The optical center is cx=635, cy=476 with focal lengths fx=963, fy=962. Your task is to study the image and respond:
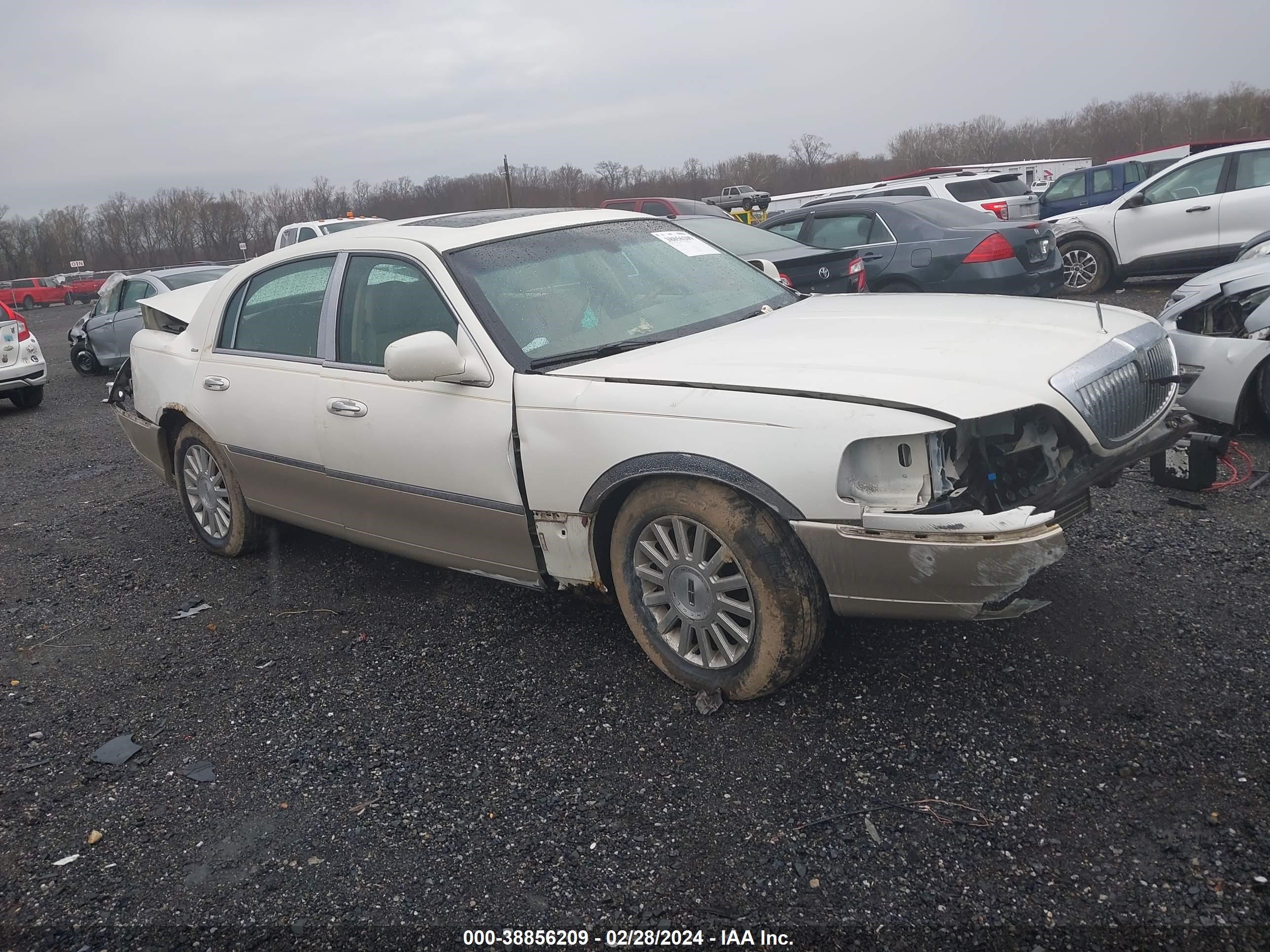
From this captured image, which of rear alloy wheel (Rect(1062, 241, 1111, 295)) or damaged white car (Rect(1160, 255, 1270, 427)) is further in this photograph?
rear alloy wheel (Rect(1062, 241, 1111, 295))

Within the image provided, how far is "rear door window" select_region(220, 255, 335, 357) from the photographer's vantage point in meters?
4.34

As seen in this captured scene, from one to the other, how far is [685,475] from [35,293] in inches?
2167

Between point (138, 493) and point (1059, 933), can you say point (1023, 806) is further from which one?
point (138, 493)

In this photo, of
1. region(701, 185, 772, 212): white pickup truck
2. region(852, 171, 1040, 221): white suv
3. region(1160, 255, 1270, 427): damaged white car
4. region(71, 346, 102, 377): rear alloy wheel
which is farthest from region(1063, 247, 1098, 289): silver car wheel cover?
region(71, 346, 102, 377): rear alloy wheel

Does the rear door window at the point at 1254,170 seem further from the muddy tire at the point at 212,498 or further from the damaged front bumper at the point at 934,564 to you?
the muddy tire at the point at 212,498

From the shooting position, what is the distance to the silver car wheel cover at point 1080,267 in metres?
12.3

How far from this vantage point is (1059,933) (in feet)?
7.05

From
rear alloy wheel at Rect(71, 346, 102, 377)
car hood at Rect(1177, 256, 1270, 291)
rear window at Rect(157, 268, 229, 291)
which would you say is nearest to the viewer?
car hood at Rect(1177, 256, 1270, 291)

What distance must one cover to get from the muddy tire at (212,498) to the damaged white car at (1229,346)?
493cm

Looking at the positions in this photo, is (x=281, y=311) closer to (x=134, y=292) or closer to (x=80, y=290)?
(x=134, y=292)

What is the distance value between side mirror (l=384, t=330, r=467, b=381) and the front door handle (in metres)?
0.58

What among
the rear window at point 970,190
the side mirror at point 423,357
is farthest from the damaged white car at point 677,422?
the rear window at point 970,190

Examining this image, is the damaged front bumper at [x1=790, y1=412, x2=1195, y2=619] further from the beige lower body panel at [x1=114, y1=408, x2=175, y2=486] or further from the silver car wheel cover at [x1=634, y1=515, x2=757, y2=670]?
the beige lower body panel at [x1=114, y1=408, x2=175, y2=486]

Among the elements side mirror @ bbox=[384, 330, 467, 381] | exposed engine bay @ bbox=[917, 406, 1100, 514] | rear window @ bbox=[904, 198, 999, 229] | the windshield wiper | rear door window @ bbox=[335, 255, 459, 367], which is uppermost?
rear window @ bbox=[904, 198, 999, 229]
